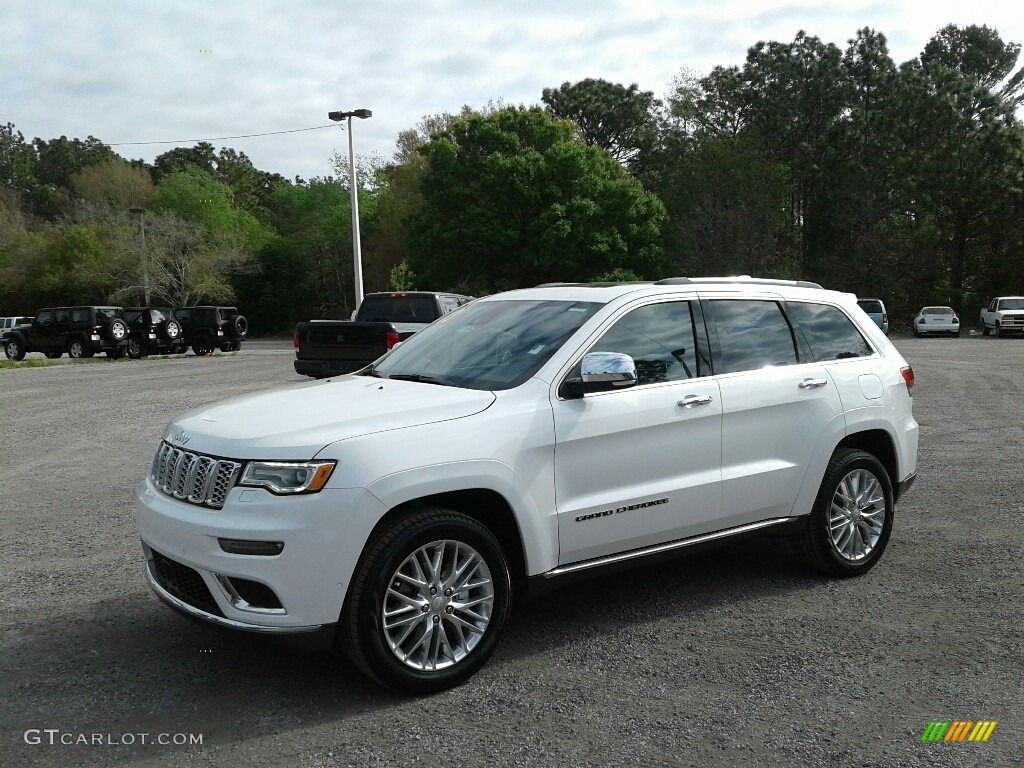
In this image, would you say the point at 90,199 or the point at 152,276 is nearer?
the point at 152,276

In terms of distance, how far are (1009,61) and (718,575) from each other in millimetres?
67777

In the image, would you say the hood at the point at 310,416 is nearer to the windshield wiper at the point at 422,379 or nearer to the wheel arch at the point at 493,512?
the windshield wiper at the point at 422,379

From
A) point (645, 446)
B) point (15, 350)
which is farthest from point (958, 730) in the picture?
point (15, 350)

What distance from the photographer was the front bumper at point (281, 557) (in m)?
3.66

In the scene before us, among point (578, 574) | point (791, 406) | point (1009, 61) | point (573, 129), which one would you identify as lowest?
point (578, 574)

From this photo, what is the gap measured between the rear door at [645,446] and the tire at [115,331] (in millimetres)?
30280

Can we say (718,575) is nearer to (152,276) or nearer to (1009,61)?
(152,276)

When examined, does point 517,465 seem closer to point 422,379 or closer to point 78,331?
point 422,379

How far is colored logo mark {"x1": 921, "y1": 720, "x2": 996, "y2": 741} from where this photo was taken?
355cm

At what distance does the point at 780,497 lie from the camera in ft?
17.0

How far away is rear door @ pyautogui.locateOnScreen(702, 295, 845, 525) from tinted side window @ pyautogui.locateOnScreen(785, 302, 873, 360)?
0.13 metres

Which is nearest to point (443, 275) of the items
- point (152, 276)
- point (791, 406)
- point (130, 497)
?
point (152, 276)

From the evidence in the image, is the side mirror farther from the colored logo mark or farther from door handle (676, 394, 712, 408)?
the colored logo mark

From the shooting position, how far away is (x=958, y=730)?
11.8 ft
